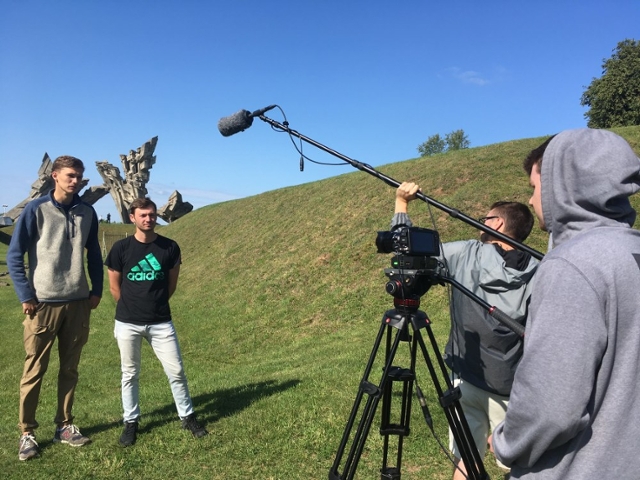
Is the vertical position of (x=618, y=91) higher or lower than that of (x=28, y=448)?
higher

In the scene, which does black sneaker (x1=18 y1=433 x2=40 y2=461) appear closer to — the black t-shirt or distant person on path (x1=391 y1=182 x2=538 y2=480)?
the black t-shirt

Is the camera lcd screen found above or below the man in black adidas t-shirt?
above

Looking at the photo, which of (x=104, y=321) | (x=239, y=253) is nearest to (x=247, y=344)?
(x=104, y=321)

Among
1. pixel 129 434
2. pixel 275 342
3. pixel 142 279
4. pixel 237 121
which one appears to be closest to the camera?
pixel 237 121

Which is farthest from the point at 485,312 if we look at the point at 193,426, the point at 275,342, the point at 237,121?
the point at 275,342

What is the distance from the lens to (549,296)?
52.7 inches

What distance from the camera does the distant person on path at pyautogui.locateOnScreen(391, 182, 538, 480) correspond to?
2906 millimetres

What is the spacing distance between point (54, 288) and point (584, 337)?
4.71 m

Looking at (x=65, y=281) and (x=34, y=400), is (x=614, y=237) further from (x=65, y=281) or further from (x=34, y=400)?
(x=34, y=400)

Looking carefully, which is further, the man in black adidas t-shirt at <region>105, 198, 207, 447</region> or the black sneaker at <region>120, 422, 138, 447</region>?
the man in black adidas t-shirt at <region>105, 198, 207, 447</region>

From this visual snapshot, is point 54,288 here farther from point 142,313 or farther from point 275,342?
point 275,342

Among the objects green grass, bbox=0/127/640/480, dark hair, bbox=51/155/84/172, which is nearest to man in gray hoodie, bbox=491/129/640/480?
green grass, bbox=0/127/640/480

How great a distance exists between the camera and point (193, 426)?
4.93 meters

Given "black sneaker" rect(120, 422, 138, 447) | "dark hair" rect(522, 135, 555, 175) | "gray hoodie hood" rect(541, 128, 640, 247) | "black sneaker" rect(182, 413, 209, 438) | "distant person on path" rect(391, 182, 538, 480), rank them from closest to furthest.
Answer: "gray hoodie hood" rect(541, 128, 640, 247)
"dark hair" rect(522, 135, 555, 175)
"distant person on path" rect(391, 182, 538, 480)
"black sneaker" rect(120, 422, 138, 447)
"black sneaker" rect(182, 413, 209, 438)
